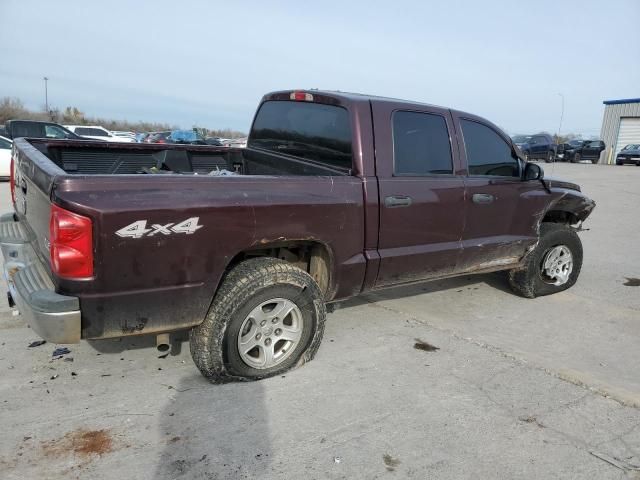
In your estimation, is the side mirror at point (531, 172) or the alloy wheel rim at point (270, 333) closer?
the alloy wheel rim at point (270, 333)

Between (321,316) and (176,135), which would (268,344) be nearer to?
(321,316)

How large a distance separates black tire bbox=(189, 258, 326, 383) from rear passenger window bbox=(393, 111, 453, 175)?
1200mm

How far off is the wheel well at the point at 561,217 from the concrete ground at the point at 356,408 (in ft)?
4.37

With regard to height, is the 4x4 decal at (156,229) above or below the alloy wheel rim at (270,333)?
above

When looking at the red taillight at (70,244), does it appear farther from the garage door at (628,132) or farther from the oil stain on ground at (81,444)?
the garage door at (628,132)

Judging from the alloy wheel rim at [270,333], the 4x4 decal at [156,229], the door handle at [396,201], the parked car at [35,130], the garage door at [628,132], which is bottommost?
the alloy wheel rim at [270,333]

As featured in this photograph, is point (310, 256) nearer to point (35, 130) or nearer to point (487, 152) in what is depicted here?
point (487, 152)

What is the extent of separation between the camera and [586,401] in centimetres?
314

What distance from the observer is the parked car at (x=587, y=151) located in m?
32.4

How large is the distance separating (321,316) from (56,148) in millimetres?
2706

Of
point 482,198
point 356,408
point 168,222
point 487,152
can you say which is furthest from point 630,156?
point 168,222

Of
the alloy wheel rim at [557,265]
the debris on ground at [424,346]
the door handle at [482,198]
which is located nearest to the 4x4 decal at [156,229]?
the debris on ground at [424,346]

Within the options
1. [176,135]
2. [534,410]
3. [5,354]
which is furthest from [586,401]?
[176,135]

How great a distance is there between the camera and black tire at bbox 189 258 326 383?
118 inches
